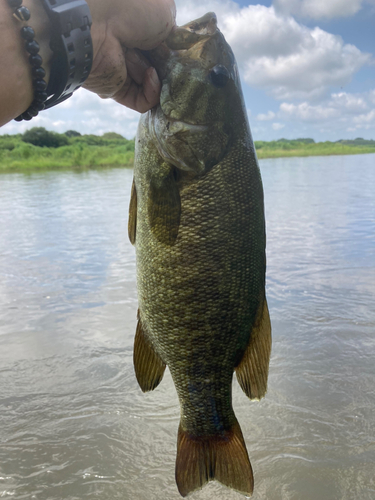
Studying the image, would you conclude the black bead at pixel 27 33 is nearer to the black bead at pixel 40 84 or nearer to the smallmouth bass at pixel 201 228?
the black bead at pixel 40 84

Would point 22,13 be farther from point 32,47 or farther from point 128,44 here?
point 128,44

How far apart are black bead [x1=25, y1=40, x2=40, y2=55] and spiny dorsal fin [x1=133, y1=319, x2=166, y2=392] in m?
1.29

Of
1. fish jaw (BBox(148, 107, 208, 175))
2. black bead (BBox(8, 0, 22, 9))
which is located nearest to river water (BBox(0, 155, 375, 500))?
fish jaw (BBox(148, 107, 208, 175))

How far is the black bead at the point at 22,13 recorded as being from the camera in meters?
1.34

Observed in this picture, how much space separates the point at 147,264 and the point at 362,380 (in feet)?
8.02

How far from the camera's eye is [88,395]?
11.3ft

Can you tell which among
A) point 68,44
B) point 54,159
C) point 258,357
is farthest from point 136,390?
point 54,159

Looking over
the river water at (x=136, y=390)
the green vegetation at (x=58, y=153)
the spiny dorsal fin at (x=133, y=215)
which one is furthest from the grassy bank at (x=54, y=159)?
the spiny dorsal fin at (x=133, y=215)

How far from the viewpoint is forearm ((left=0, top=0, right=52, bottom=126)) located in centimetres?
133

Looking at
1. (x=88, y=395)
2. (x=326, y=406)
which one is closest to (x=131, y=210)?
(x=88, y=395)

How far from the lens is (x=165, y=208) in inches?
76.4

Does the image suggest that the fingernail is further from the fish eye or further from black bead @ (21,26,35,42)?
black bead @ (21,26,35,42)

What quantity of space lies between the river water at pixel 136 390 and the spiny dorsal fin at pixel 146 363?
0.85m

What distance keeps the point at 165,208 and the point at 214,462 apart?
1281 millimetres
